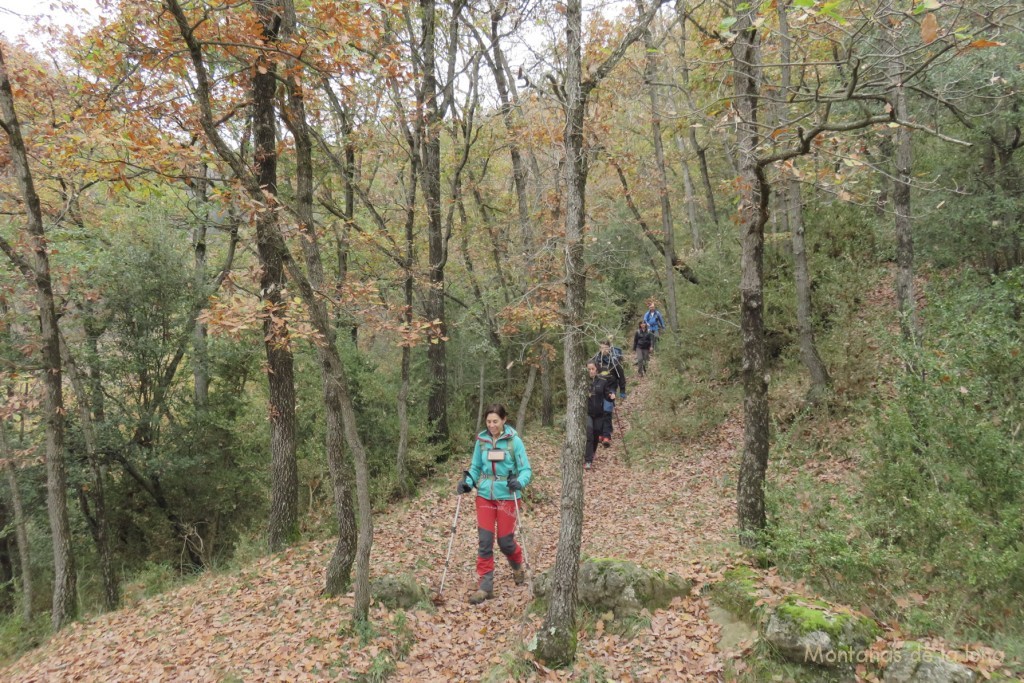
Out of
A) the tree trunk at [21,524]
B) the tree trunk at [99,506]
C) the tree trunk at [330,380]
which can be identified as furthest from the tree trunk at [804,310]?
the tree trunk at [21,524]

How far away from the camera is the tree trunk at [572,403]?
4602 millimetres

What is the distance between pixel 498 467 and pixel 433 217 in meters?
6.48

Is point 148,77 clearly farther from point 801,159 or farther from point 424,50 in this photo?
point 801,159

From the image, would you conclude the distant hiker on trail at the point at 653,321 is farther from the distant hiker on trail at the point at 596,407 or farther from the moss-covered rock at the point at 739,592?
the moss-covered rock at the point at 739,592

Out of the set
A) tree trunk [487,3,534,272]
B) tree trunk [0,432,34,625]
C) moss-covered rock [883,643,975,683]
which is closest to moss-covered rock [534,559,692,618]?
moss-covered rock [883,643,975,683]

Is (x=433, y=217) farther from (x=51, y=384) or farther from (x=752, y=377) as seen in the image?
(x=752, y=377)

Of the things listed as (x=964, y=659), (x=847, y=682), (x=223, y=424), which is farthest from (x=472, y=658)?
(x=223, y=424)

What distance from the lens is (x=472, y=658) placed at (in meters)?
5.11

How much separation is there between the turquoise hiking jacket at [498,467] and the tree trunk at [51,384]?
6.36 m

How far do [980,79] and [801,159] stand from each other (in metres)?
4.79

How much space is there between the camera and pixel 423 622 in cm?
572

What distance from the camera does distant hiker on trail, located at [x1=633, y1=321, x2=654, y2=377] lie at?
53.7ft

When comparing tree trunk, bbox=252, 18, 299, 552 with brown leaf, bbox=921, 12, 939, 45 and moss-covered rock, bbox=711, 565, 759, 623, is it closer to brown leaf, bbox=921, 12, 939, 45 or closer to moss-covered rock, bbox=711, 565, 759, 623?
moss-covered rock, bbox=711, 565, 759, 623

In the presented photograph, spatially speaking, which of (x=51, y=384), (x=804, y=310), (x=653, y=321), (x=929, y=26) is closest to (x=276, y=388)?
(x=51, y=384)
